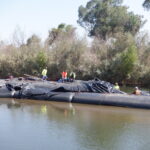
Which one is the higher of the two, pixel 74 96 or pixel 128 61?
pixel 128 61

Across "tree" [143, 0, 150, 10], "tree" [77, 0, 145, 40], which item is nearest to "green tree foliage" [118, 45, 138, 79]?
"tree" [143, 0, 150, 10]

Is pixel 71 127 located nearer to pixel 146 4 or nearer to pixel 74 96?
pixel 74 96

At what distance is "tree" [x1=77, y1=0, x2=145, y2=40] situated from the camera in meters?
45.1

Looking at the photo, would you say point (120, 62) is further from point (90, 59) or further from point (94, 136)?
point (94, 136)

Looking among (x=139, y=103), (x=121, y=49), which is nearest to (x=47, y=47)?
(x=121, y=49)

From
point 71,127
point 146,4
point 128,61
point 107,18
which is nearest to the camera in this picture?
point 71,127

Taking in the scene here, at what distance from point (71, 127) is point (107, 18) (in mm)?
37341

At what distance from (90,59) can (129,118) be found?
1937cm

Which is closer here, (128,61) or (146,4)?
(128,61)

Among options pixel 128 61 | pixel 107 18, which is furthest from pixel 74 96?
pixel 107 18

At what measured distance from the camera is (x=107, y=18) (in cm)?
4750

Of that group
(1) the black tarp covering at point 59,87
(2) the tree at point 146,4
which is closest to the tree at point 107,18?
(2) the tree at point 146,4

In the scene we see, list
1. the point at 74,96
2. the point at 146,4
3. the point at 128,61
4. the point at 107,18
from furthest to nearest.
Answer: the point at 107,18
the point at 146,4
the point at 128,61
the point at 74,96

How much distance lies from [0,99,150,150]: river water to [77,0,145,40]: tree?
88.7ft
